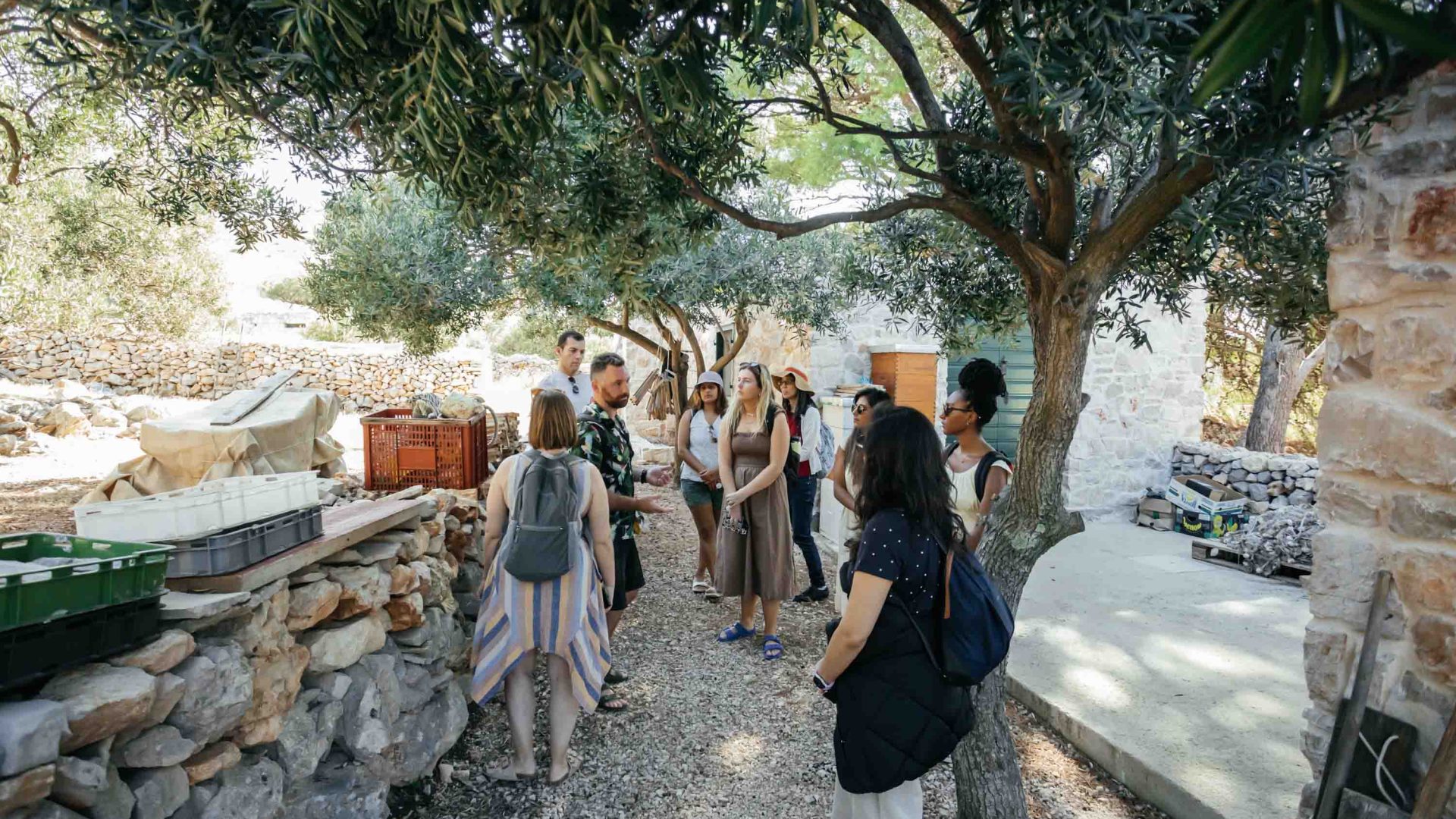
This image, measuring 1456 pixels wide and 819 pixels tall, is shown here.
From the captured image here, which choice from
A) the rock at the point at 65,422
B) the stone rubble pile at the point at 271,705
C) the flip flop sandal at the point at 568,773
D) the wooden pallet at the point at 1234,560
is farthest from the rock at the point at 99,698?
the rock at the point at 65,422

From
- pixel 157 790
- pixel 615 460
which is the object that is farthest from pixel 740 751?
pixel 157 790

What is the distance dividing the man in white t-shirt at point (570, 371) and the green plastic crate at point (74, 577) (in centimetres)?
334

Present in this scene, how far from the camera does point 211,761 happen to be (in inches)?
84.9

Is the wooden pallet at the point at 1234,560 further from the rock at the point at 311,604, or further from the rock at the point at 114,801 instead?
the rock at the point at 114,801

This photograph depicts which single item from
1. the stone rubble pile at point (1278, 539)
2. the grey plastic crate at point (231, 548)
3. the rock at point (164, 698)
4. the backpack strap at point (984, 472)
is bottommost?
the stone rubble pile at point (1278, 539)

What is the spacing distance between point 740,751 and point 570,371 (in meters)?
3.07

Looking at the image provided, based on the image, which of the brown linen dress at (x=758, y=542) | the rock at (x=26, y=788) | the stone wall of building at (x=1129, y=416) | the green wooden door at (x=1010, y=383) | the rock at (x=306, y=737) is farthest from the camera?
the green wooden door at (x=1010, y=383)

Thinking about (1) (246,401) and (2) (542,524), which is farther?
(1) (246,401)

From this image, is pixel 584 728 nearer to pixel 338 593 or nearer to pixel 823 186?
pixel 338 593

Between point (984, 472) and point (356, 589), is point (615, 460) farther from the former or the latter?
point (984, 472)

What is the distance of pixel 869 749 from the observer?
7.14 ft

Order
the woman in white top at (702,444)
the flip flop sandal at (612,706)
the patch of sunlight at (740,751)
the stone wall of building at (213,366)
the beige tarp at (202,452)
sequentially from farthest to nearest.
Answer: the stone wall of building at (213,366) < the woman in white top at (702,444) < the beige tarp at (202,452) < the flip flop sandal at (612,706) < the patch of sunlight at (740,751)

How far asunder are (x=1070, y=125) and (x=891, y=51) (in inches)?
31.1

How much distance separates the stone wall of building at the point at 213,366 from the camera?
16.5 meters
